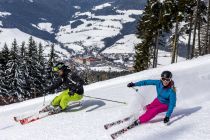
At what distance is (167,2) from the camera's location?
4981 cm

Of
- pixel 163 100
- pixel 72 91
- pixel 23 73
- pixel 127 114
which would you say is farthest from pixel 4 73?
pixel 163 100

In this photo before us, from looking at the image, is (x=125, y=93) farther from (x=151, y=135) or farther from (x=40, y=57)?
(x=40, y=57)

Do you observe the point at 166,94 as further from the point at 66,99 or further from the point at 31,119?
the point at 31,119

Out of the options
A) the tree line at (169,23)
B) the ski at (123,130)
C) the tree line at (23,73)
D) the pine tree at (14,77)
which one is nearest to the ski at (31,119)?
the ski at (123,130)

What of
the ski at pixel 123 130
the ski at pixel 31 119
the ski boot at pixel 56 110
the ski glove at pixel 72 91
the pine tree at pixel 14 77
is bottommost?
the pine tree at pixel 14 77

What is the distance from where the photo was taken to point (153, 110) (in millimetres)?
11297

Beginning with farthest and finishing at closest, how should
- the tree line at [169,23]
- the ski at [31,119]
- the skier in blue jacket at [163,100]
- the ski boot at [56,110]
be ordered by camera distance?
the tree line at [169,23] < the ski boot at [56,110] < the ski at [31,119] < the skier in blue jacket at [163,100]

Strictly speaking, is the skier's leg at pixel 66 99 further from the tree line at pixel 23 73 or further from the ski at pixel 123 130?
the tree line at pixel 23 73

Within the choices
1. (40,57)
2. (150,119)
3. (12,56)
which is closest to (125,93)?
(150,119)

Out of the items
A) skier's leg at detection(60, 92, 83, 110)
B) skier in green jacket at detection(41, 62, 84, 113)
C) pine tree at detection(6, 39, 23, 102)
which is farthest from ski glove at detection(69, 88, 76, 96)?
pine tree at detection(6, 39, 23, 102)

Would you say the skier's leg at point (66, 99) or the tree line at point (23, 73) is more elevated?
the skier's leg at point (66, 99)

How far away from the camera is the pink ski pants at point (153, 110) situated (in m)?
11.2

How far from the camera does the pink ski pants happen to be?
11211 millimetres

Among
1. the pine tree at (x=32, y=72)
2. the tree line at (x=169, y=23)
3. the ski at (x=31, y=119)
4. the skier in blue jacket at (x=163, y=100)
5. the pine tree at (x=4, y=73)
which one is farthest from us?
the pine tree at (x=32, y=72)
